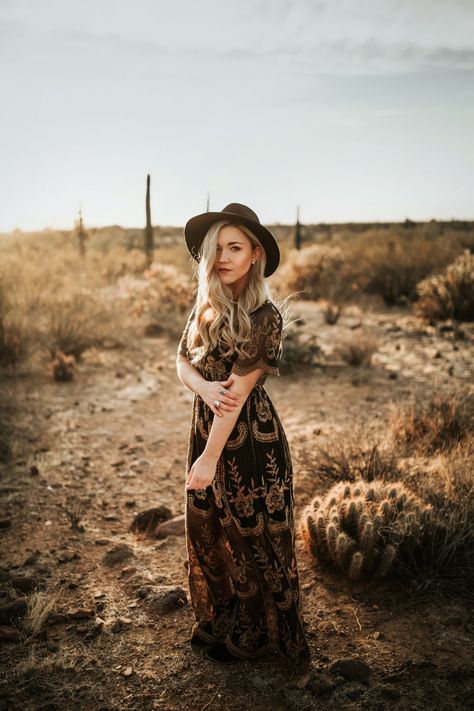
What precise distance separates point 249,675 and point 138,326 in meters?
8.09

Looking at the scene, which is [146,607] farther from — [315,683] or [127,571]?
[315,683]

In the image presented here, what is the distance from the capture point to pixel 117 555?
3320 millimetres

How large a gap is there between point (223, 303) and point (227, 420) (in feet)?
1.66

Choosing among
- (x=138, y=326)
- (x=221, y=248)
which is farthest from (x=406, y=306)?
(x=221, y=248)

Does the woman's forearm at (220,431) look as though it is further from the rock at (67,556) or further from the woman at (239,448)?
the rock at (67,556)

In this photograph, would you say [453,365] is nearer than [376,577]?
No

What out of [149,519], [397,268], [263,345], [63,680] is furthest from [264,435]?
[397,268]

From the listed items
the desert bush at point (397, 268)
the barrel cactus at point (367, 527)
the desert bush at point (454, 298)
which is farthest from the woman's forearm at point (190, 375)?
the desert bush at point (397, 268)

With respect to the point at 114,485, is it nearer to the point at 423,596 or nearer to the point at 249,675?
the point at 249,675

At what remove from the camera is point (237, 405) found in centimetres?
199

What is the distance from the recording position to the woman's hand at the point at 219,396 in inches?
78.3

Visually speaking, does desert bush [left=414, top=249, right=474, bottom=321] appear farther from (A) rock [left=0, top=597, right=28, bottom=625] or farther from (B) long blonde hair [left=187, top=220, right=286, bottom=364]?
(A) rock [left=0, top=597, right=28, bottom=625]

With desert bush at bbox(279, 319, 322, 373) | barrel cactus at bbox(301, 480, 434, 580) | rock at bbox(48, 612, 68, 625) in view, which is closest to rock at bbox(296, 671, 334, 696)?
barrel cactus at bbox(301, 480, 434, 580)

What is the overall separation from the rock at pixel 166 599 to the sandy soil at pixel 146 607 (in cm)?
2
